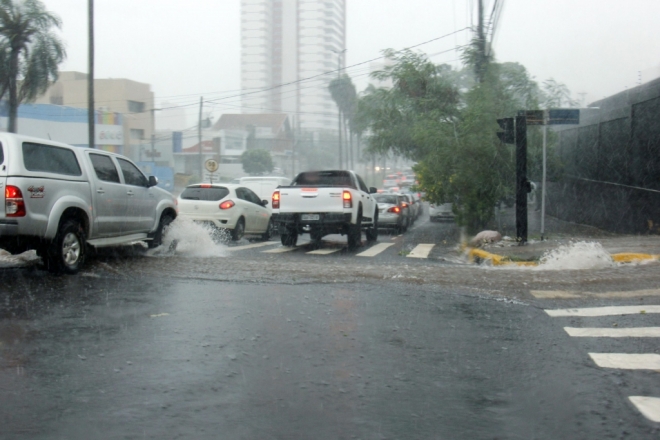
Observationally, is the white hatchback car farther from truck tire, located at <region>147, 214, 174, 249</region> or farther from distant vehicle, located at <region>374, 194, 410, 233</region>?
distant vehicle, located at <region>374, 194, 410, 233</region>

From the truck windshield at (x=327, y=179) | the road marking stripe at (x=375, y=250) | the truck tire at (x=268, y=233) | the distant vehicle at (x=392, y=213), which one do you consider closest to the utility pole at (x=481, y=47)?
the distant vehicle at (x=392, y=213)

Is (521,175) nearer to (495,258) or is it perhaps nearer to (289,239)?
(495,258)

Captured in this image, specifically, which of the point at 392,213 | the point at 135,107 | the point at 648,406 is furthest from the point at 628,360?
the point at 135,107

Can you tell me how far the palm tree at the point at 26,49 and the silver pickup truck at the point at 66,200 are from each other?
15.9 meters

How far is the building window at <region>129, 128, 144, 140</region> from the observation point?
58.1 meters

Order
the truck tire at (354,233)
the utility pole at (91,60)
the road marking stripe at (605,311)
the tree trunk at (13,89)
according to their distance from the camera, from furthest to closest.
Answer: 1. the tree trunk at (13,89)
2. the utility pole at (91,60)
3. the truck tire at (354,233)
4. the road marking stripe at (605,311)

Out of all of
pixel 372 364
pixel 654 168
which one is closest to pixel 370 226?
pixel 654 168

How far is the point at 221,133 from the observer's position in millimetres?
79438

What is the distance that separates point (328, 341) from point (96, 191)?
565 centimetres

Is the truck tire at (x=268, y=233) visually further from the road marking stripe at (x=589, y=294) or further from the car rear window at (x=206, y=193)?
the road marking stripe at (x=589, y=294)

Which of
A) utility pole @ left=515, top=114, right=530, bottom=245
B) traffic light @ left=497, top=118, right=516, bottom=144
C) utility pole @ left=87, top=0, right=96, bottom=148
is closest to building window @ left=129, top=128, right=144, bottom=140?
utility pole @ left=87, top=0, right=96, bottom=148

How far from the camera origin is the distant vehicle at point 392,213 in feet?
82.1

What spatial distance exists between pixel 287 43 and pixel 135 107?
117018 millimetres

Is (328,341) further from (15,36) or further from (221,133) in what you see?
(221,133)
